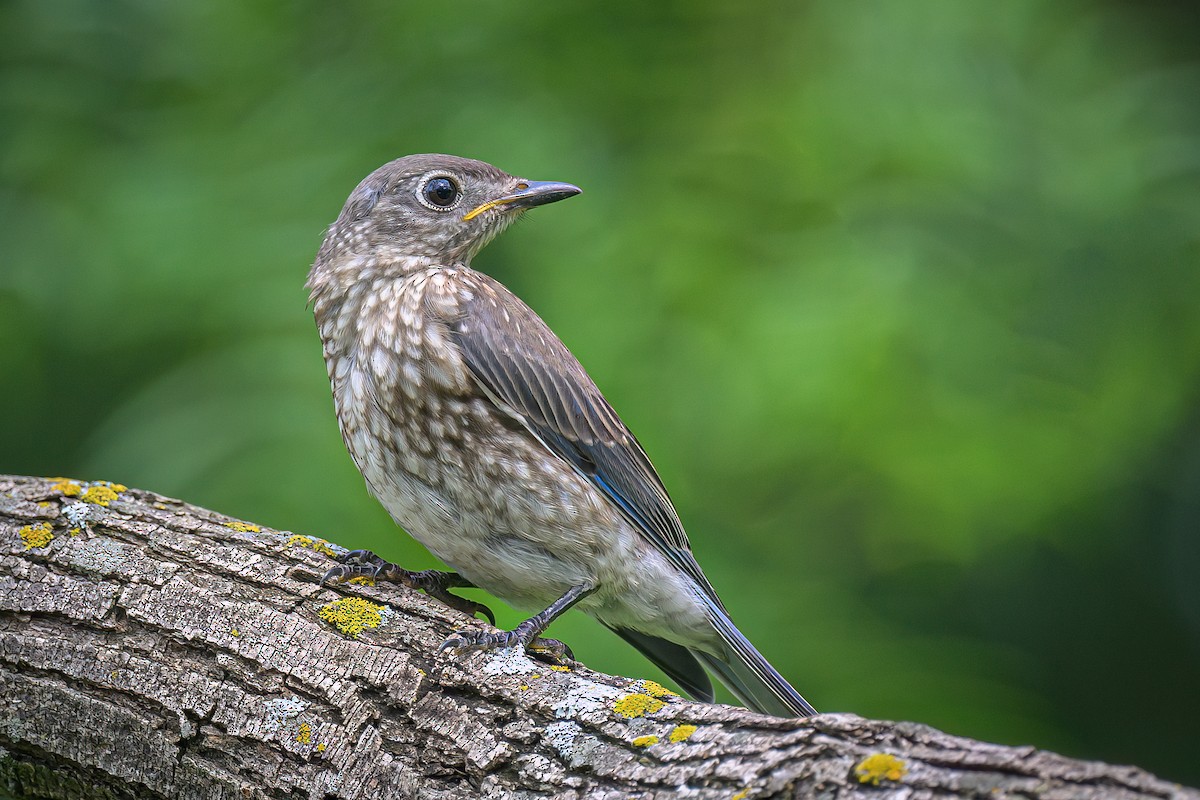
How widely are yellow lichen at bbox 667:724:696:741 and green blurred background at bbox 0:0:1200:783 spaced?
1.31 m

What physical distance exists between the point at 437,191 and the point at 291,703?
Result: 188 centimetres

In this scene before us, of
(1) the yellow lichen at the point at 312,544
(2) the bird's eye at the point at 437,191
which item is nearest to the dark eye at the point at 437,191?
(2) the bird's eye at the point at 437,191

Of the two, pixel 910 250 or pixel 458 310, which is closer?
pixel 458 310

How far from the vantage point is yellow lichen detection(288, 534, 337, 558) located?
3.26 m

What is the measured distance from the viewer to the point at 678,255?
4.07 meters

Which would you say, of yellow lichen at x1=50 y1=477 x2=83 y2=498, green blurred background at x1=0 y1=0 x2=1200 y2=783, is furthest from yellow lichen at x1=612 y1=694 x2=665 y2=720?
yellow lichen at x1=50 y1=477 x2=83 y2=498

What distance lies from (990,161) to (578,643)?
2.19 meters

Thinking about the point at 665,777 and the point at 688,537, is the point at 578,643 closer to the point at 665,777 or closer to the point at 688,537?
the point at 688,537

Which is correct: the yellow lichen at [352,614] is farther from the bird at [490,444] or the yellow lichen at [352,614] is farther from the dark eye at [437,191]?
the dark eye at [437,191]

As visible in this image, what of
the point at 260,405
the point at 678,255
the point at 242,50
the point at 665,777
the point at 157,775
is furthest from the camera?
the point at 242,50

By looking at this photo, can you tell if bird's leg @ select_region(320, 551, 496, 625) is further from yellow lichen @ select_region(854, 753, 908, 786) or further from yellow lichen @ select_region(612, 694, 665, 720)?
yellow lichen @ select_region(854, 753, 908, 786)

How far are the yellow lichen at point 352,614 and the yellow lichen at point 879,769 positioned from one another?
1345mm

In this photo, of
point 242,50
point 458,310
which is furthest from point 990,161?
point 242,50

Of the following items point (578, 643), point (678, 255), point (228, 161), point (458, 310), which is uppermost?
point (228, 161)
